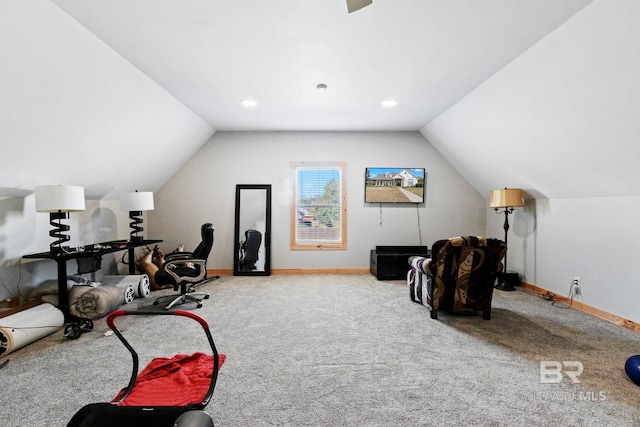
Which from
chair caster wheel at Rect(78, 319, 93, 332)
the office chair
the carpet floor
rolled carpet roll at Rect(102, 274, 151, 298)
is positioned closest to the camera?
the carpet floor

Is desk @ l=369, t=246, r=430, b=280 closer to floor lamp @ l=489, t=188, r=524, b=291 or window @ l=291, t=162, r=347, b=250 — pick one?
window @ l=291, t=162, r=347, b=250

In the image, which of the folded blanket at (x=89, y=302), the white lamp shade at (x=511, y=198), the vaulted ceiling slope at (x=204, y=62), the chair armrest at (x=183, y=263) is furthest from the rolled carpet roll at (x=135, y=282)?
the white lamp shade at (x=511, y=198)

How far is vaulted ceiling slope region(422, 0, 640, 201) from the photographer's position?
204cm

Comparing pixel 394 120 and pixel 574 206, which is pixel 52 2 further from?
pixel 574 206

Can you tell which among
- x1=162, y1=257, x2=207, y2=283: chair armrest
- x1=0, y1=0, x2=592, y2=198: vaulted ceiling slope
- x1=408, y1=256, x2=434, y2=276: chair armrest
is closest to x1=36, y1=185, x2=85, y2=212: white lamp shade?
x1=0, y1=0, x2=592, y2=198: vaulted ceiling slope

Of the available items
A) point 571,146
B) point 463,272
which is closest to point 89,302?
point 463,272

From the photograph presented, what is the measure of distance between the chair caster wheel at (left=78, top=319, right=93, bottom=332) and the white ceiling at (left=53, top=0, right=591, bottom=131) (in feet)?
8.42

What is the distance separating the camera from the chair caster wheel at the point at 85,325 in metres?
2.93

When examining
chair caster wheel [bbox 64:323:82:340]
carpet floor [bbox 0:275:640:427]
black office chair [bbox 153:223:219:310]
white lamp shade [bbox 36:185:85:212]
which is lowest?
carpet floor [bbox 0:275:640:427]

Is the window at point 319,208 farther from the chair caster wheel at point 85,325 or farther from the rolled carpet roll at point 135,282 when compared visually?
the chair caster wheel at point 85,325

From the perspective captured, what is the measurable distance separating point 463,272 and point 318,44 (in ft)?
8.64

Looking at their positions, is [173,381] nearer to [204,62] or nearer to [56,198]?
[56,198]

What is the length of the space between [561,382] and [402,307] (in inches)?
68.4

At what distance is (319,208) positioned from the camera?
18.2ft
